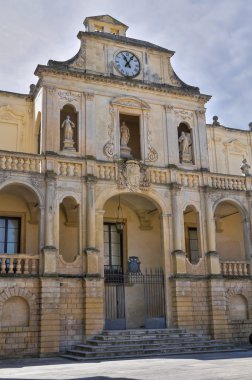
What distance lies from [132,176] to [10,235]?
574 centimetres

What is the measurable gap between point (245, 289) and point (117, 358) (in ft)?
26.1

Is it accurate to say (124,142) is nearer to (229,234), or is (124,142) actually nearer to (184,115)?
(184,115)

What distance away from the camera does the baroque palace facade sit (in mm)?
18219

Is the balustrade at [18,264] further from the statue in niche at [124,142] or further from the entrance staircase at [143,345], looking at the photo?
the statue in niche at [124,142]

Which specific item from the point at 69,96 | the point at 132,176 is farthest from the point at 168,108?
the point at 69,96

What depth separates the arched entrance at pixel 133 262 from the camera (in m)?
21.1

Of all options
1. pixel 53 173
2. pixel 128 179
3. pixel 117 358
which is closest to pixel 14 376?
pixel 117 358

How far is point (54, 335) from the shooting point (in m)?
17.5

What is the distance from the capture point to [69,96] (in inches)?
821

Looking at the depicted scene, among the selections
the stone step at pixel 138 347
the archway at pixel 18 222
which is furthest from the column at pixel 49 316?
the archway at pixel 18 222

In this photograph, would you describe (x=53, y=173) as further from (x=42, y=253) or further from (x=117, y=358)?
(x=117, y=358)

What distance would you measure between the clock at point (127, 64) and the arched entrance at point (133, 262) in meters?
5.64

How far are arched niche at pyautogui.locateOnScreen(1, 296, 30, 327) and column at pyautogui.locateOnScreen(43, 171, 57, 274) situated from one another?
1.41m

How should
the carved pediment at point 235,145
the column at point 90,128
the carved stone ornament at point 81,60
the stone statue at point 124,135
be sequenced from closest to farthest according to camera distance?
1. the column at point 90,128
2. the carved stone ornament at point 81,60
3. the stone statue at point 124,135
4. the carved pediment at point 235,145
